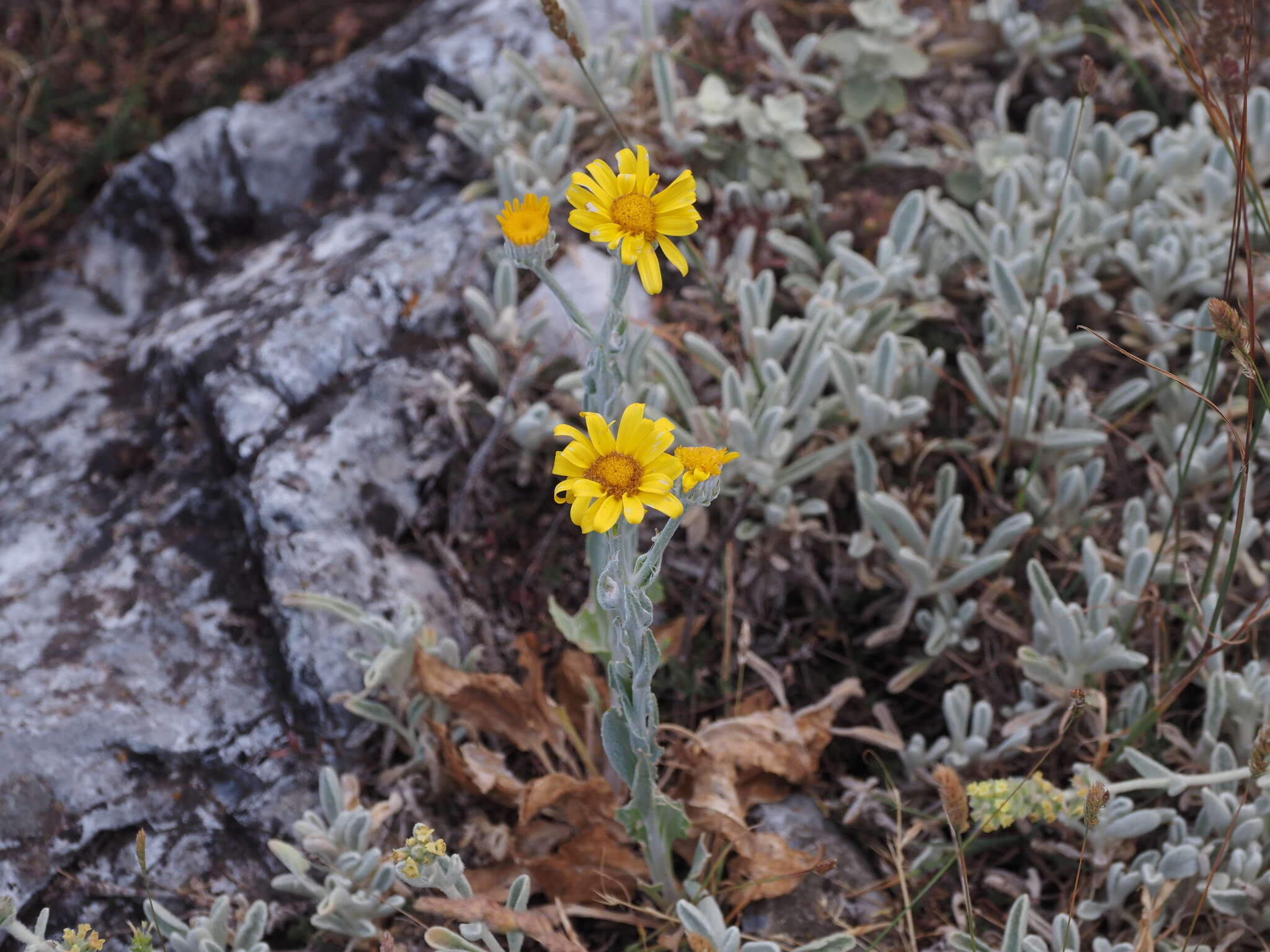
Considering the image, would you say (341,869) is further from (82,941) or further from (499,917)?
(82,941)

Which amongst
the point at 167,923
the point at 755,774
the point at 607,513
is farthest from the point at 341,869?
the point at 607,513

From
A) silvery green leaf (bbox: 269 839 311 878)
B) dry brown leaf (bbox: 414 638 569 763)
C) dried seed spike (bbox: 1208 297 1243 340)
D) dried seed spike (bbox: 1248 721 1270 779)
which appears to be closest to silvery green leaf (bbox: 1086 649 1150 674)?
dried seed spike (bbox: 1248 721 1270 779)

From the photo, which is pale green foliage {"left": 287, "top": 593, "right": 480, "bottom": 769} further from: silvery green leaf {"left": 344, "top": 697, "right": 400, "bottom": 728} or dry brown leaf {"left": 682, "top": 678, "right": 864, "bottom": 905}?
dry brown leaf {"left": 682, "top": 678, "right": 864, "bottom": 905}

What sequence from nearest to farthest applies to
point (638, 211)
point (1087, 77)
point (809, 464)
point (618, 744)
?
point (638, 211)
point (618, 744)
point (1087, 77)
point (809, 464)

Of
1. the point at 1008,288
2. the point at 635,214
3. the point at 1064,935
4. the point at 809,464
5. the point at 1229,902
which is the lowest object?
the point at 1229,902

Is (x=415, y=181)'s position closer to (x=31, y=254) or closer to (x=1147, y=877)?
(x=31, y=254)

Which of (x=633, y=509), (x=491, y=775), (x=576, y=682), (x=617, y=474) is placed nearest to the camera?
(x=633, y=509)

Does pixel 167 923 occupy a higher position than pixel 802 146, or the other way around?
pixel 802 146

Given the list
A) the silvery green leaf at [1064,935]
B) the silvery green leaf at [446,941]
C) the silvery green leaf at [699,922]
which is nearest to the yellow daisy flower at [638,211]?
the silvery green leaf at [699,922]
